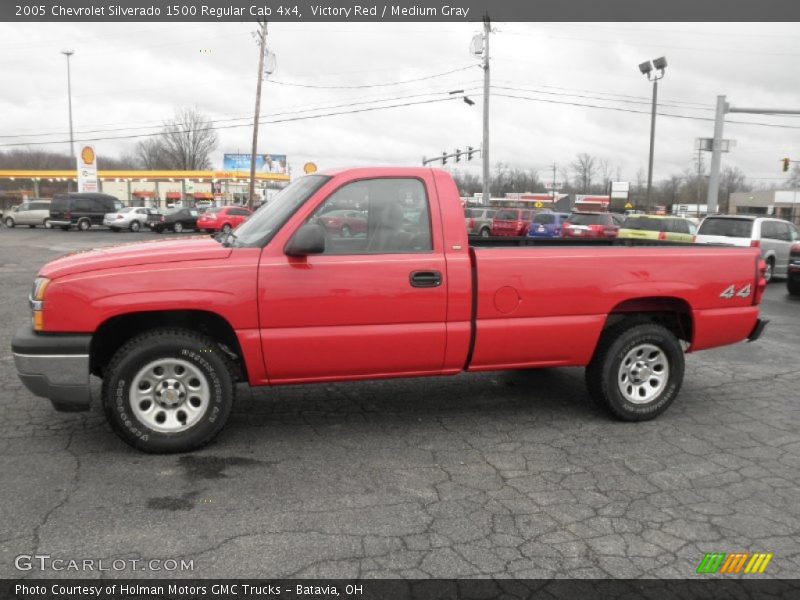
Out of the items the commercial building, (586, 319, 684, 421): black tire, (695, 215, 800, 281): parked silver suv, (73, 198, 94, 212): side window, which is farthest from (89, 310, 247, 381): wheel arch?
the commercial building

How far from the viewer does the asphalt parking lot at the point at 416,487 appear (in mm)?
3150

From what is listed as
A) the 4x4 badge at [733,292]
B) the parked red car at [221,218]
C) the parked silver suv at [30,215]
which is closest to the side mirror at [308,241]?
the 4x4 badge at [733,292]

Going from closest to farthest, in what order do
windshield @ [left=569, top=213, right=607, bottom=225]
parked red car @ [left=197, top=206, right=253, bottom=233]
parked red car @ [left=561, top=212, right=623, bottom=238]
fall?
parked red car @ [left=561, top=212, right=623, bottom=238] → windshield @ [left=569, top=213, right=607, bottom=225] → parked red car @ [left=197, top=206, right=253, bottom=233]

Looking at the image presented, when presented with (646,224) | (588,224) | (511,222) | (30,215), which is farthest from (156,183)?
(646,224)

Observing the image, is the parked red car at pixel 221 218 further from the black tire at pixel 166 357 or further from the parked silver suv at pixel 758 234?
the black tire at pixel 166 357

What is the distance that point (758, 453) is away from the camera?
15.0 feet

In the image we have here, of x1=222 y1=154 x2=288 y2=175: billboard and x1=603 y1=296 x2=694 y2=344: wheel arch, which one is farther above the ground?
x1=222 y1=154 x2=288 y2=175: billboard

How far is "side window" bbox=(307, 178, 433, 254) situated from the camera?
14.8 feet

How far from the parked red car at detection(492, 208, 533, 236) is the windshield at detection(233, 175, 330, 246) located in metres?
25.0

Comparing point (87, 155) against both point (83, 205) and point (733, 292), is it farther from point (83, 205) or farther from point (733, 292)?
point (733, 292)

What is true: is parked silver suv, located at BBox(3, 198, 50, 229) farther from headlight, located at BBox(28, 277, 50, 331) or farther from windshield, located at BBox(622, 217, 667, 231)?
headlight, located at BBox(28, 277, 50, 331)

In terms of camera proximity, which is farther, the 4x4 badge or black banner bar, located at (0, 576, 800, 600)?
the 4x4 badge

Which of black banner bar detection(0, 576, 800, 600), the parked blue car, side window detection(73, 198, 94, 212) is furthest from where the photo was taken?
side window detection(73, 198, 94, 212)

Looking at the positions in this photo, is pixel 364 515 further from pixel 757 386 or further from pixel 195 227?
pixel 195 227
